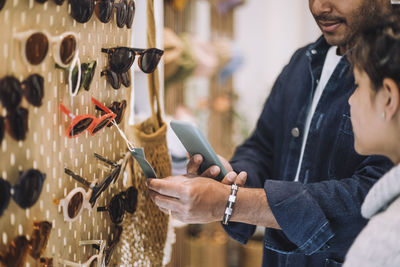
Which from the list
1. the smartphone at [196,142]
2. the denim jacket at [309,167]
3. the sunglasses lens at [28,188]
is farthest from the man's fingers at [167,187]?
the sunglasses lens at [28,188]

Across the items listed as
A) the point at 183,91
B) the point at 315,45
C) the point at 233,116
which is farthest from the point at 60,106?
the point at 233,116

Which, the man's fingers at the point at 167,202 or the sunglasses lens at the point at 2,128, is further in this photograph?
the man's fingers at the point at 167,202

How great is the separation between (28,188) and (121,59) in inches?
14.9

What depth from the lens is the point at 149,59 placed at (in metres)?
1.12

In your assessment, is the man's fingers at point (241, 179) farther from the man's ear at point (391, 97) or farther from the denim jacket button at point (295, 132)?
the man's ear at point (391, 97)

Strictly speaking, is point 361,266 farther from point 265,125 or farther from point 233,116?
point 233,116

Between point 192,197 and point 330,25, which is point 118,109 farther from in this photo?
point 330,25

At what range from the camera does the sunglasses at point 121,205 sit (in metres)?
1.08

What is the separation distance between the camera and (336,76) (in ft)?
4.41

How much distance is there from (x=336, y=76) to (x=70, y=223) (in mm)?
→ 830

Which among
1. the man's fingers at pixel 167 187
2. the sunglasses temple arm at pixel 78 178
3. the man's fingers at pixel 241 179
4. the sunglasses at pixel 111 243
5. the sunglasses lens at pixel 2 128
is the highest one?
the sunglasses lens at pixel 2 128

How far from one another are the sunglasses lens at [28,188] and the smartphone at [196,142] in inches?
13.4

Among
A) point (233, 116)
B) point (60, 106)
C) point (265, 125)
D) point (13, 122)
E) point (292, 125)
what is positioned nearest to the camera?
point (13, 122)

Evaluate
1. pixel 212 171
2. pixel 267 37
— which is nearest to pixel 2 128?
pixel 212 171
